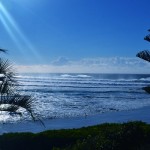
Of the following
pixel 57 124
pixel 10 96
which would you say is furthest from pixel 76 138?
pixel 57 124

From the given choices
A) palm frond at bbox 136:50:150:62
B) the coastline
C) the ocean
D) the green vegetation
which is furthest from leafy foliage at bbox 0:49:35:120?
the coastline

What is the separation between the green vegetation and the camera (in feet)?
29.9

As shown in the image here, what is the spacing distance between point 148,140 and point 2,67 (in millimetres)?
4736

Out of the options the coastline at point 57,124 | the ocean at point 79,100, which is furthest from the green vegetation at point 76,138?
the coastline at point 57,124

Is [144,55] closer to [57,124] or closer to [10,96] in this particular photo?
[10,96]

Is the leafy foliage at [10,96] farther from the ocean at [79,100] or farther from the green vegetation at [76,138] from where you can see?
the green vegetation at [76,138]

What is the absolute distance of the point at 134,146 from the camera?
9305 millimetres

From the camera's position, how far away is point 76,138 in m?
11.3

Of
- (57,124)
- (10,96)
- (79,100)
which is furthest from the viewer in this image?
(79,100)

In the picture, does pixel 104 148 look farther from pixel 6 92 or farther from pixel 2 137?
pixel 2 137

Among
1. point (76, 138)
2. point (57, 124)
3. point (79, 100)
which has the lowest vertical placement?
point (57, 124)

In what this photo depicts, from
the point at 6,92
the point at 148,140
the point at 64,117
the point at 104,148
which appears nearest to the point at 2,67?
the point at 6,92

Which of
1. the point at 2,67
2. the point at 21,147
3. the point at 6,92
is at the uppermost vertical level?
the point at 2,67

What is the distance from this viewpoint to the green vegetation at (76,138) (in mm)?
9117
